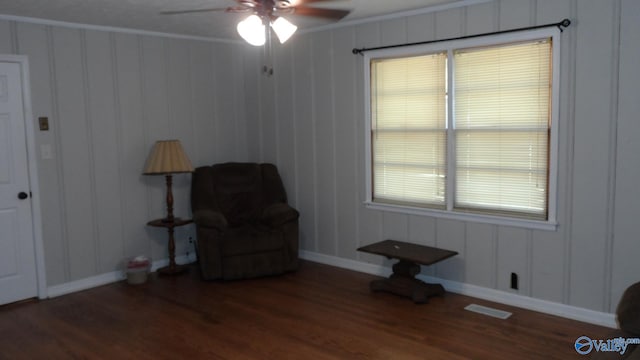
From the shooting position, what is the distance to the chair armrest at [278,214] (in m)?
4.99

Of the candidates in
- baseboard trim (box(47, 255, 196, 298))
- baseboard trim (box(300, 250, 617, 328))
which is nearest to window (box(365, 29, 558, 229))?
baseboard trim (box(300, 250, 617, 328))

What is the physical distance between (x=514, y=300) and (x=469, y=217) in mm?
724

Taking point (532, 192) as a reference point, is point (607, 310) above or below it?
below

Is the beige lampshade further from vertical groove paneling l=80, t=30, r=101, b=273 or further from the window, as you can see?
the window

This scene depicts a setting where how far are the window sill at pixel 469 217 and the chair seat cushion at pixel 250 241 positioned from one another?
931 mm

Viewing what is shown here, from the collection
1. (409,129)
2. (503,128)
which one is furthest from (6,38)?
(503,128)

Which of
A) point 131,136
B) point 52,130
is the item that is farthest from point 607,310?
point 52,130

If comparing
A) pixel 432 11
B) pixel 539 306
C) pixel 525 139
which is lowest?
pixel 539 306

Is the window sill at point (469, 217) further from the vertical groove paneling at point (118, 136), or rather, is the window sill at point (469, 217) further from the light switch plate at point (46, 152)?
the light switch plate at point (46, 152)

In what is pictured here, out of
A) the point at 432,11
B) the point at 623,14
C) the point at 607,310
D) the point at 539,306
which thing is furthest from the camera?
the point at 432,11

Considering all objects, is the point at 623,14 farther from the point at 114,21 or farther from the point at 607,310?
the point at 114,21

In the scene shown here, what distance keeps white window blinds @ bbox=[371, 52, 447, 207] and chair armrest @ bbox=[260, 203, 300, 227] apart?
810 mm

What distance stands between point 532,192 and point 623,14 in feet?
4.42

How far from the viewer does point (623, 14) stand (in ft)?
11.2
